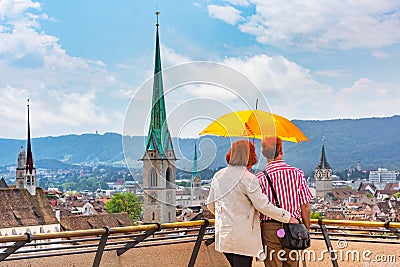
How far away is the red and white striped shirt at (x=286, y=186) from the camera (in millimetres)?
3998

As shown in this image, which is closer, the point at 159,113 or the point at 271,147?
the point at 271,147

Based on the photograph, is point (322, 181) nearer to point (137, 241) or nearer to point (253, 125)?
point (253, 125)

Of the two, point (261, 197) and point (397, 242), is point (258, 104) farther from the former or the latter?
point (397, 242)

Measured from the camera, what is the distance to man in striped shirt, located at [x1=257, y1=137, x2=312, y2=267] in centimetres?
400

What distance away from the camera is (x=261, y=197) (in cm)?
381

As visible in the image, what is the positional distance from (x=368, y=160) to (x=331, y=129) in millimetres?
12974

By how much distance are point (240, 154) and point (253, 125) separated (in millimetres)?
1134

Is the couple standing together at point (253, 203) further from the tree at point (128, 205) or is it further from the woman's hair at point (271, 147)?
the tree at point (128, 205)

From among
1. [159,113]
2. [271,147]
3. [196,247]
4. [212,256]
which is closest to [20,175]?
[159,113]

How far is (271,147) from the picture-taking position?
407cm

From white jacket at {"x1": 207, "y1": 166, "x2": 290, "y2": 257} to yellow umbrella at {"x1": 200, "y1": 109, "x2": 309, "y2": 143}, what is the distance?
0.96m

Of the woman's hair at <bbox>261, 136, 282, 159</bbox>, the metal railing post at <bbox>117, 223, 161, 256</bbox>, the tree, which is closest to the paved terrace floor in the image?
the metal railing post at <bbox>117, 223, 161, 256</bbox>

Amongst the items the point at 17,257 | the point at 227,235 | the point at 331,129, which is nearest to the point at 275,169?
the point at 227,235

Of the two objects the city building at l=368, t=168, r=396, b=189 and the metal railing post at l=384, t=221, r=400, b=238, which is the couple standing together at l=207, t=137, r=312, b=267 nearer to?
the metal railing post at l=384, t=221, r=400, b=238
